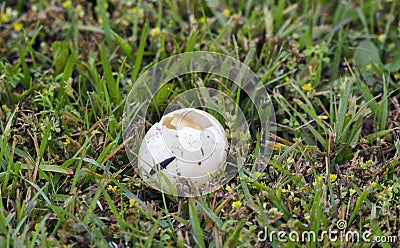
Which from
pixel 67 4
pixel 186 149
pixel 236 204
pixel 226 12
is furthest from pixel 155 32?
pixel 236 204

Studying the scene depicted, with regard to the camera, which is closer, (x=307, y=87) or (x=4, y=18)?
(x=307, y=87)

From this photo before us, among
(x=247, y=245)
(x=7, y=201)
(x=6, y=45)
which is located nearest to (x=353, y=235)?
(x=247, y=245)

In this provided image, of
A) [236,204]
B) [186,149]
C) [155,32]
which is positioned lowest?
[236,204]

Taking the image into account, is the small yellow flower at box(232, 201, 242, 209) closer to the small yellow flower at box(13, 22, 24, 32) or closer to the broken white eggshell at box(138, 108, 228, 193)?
the broken white eggshell at box(138, 108, 228, 193)

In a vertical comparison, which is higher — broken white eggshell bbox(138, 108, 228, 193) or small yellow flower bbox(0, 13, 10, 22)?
small yellow flower bbox(0, 13, 10, 22)

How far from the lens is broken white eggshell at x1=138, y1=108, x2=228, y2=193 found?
2.21 metres

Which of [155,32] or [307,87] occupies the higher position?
[155,32]

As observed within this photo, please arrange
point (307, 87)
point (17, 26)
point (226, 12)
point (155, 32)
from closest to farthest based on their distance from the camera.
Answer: point (307, 87), point (155, 32), point (17, 26), point (226, 12)

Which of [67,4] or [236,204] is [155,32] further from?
[236,204]

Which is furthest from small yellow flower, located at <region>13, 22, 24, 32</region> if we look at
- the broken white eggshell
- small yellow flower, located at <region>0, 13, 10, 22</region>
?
the broken white eggshell

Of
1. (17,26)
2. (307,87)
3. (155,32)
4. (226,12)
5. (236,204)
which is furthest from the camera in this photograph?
(226,12)

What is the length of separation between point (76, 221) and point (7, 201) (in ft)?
1.01

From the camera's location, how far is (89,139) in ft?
7.84

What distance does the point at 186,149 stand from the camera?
2221 mm
